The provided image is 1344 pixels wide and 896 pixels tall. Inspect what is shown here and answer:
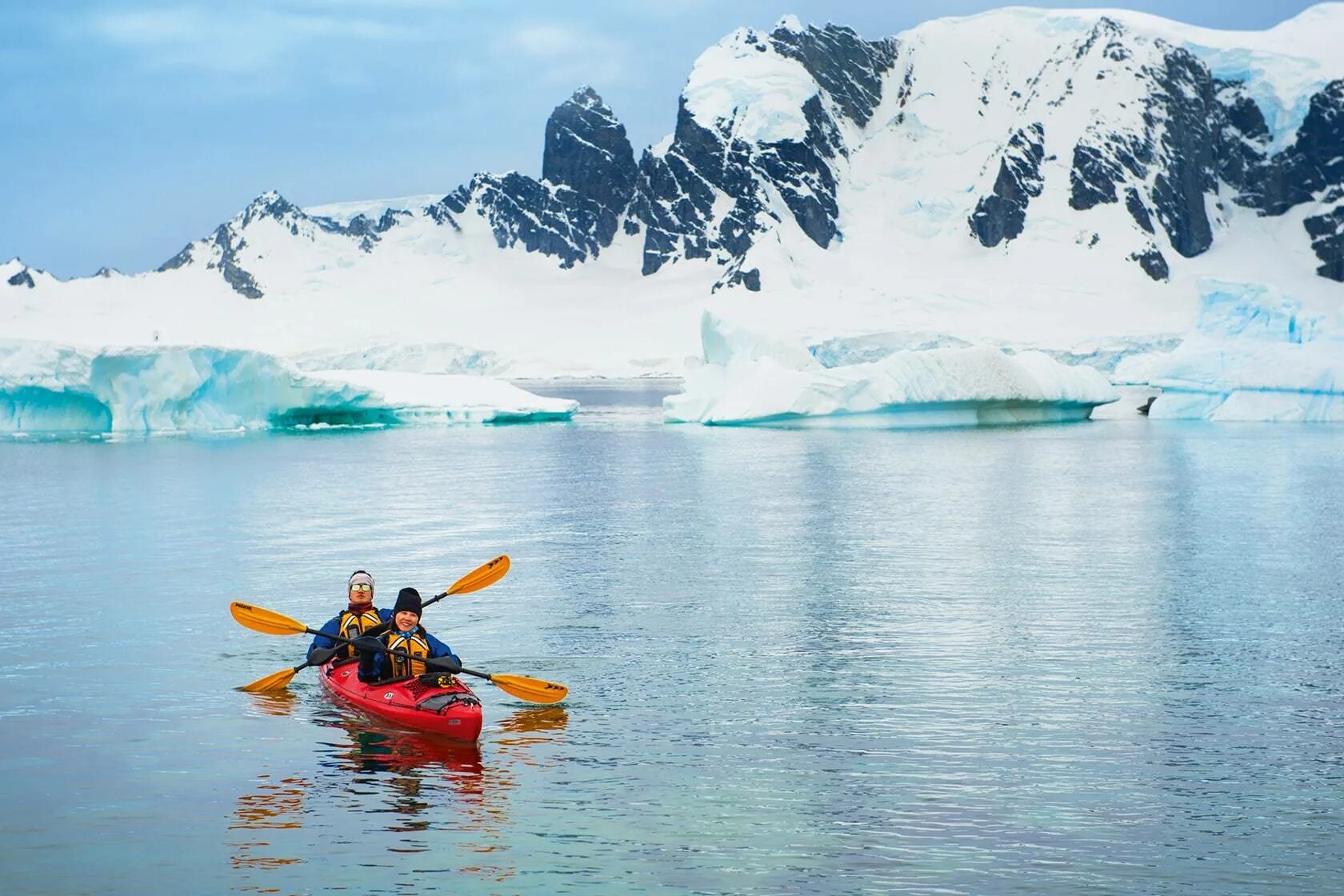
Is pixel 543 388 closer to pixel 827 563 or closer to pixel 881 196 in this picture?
pixel 881 196

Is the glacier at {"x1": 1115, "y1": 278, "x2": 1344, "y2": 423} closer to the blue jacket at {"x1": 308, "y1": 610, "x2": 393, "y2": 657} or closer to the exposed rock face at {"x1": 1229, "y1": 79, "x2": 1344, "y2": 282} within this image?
the blue jacket at {"x1": 308, "y1": 610, "x2": 393, "y2": 657}

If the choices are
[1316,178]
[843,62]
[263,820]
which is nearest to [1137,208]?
[1316,178]

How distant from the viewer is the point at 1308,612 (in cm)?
1788

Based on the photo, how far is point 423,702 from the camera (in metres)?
12.6

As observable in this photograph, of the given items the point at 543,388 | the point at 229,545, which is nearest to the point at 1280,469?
Answer: the point at 229,545

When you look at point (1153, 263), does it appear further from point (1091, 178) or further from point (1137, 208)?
point (1091, 178)

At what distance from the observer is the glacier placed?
Answer: 53.2 metres

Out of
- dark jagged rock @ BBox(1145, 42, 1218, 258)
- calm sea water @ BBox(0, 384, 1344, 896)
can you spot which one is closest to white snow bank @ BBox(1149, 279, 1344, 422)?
calm sea water @ BBox(0, 384, 1344, 896)

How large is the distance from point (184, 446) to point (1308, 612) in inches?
1501

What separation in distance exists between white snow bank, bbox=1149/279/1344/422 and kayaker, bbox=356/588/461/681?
46.5 meters

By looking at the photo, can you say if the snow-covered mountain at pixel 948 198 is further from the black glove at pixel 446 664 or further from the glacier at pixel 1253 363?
the black glove at pixel 446 664

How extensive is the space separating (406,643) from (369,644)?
33cm

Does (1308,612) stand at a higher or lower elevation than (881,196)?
lower

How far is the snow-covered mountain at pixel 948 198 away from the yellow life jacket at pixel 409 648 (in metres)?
122
